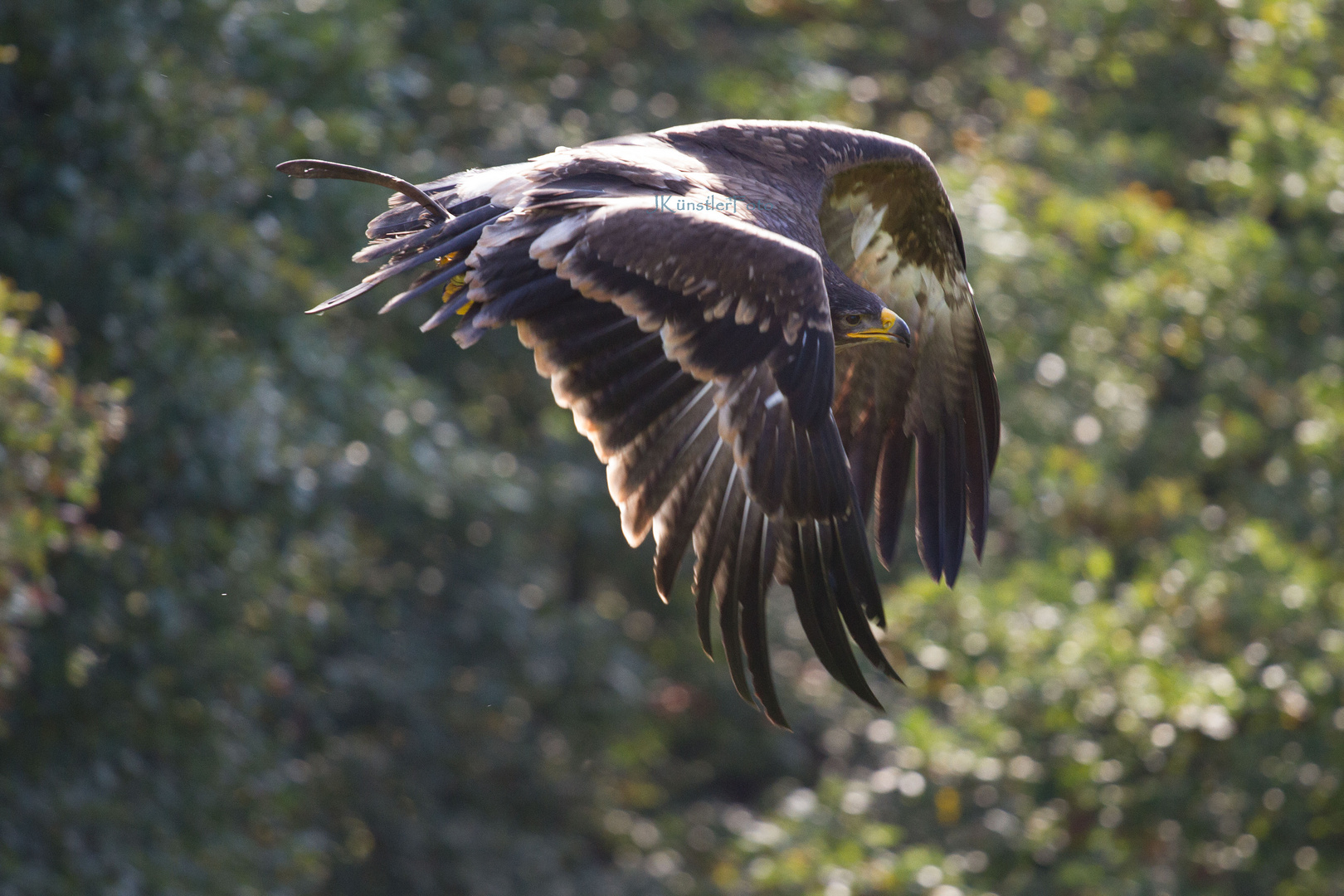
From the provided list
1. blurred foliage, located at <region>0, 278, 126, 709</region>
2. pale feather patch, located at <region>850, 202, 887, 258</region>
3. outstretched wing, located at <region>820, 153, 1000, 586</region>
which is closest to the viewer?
blurred foliage, located at <region>0, 278, 126, 709</region>

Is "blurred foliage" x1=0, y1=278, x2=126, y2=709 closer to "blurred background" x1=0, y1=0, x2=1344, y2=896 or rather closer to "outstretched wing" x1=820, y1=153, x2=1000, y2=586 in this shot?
"blurred background" x1=0, y1=0, x2=1344, y2=896

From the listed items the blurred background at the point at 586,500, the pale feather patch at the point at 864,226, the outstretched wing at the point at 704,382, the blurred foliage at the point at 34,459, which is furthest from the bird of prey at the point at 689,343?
the blurred background at the point at 586,500

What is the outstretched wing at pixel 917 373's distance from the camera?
4.48m

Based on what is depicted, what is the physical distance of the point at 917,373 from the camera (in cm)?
475

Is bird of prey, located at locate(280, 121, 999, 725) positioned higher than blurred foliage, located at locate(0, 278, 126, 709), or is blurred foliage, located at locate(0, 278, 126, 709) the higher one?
bird of prey, located at locate(280, 121, 999, 725)

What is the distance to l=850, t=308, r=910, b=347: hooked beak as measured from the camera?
13.4ft

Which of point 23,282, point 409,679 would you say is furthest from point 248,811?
point 23,282

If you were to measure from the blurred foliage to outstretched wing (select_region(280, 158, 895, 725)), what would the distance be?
53.8 inches

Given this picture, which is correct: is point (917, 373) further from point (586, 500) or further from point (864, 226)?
point (586, 500)

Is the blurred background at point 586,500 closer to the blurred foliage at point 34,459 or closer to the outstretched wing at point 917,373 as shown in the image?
the blurred foliage at point 34,459

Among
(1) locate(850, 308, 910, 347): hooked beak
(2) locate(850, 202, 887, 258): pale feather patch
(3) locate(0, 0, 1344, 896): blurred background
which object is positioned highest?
(1) locate(850, 308, 910, 347): hooked beak

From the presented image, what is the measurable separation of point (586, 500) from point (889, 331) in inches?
173

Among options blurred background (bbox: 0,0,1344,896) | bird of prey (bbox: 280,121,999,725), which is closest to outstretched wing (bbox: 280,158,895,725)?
bird of prey (bbox: 280,121,999,725)

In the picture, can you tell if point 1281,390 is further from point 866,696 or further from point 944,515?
point 866,696
